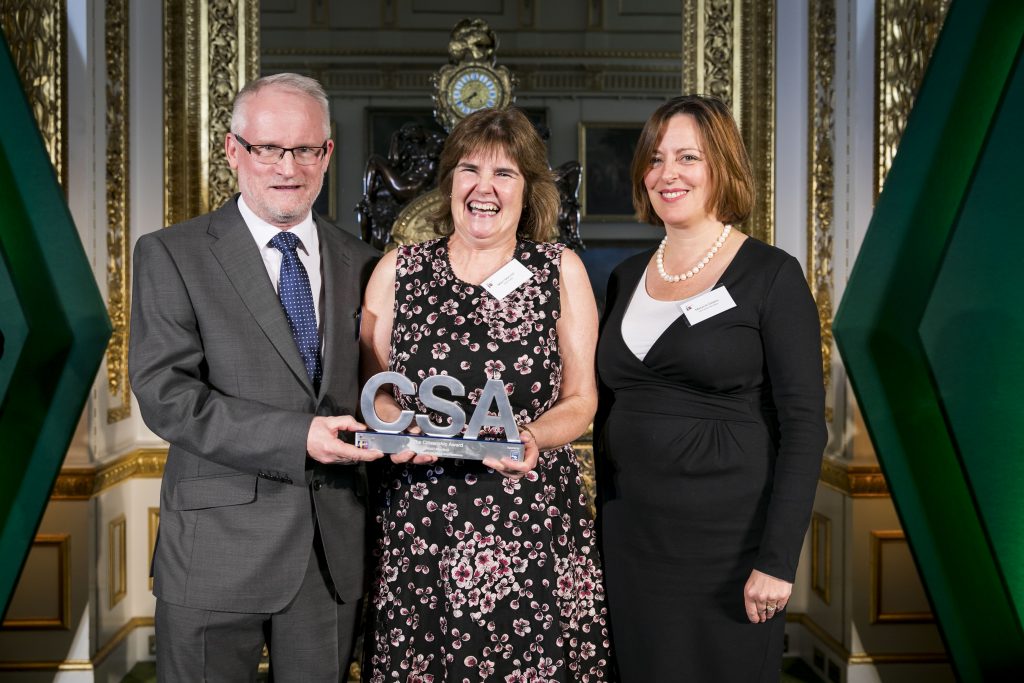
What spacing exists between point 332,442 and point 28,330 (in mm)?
1529

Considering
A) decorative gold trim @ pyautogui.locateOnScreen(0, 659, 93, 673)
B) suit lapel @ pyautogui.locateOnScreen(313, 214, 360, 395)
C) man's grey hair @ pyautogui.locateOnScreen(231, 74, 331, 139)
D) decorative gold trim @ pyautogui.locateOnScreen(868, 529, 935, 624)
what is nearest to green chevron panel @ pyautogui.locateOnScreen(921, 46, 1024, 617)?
decorative gold trim @ pyautogui.locateOnScreen(868, 529, 935, 624)

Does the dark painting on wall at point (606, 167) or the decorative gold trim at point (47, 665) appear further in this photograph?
the dark painting on wall at point (606, 167)

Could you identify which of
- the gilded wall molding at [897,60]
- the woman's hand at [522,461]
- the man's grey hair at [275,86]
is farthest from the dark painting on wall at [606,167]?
the woman's hand at [522,461]

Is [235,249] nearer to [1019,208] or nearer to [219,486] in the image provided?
[219,486]

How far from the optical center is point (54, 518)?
3172 mm

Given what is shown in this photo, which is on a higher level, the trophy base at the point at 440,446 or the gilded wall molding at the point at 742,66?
the gilded wall molding at the point at 742,66

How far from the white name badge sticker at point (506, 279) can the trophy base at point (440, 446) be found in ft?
1.34

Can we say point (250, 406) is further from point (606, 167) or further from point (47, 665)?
point (606, 167)

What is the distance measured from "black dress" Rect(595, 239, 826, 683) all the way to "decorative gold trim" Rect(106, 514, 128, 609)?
2.24 metres

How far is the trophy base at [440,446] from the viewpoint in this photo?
1.68 m

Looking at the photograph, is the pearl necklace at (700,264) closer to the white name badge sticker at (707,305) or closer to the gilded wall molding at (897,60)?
the white name badge sticker at (707,305)

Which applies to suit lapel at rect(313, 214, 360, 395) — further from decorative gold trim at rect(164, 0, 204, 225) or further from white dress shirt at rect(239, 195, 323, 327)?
decorative gold trim at rect(164, 0, 204, 225)

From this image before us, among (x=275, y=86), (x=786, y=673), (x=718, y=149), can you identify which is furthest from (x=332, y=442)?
(x=786, y=673)

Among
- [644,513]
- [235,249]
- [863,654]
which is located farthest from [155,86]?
[863,654]
